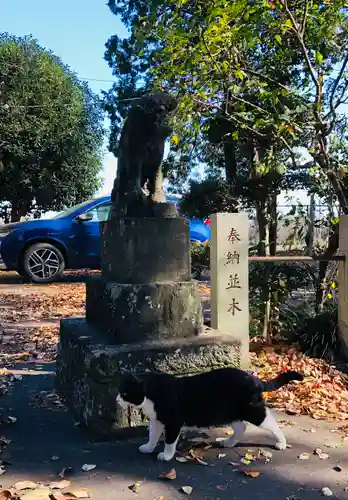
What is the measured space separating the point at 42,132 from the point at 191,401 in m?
16.7

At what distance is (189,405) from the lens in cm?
306

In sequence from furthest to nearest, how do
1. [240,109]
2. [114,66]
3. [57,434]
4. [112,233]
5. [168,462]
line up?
1. [114,66]
2. [240,109]
3. [112,233]
4. [57,434]
5. [168,462]

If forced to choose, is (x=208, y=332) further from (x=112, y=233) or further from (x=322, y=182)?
(x=322, y=182)

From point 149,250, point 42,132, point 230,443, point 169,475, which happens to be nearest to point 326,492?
point 230,443

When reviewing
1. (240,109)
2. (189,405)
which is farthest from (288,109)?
(189,405)

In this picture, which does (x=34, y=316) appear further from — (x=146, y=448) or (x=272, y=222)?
(x=146, y=448)

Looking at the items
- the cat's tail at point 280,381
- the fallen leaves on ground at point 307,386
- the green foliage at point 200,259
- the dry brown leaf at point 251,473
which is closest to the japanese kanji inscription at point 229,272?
the fallen leaves on ground at point 307,386

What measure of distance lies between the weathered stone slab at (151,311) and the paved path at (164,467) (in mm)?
731

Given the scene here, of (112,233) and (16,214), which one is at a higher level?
(16,214)

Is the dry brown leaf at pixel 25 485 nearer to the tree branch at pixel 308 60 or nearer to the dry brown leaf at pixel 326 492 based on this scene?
the dry brown leaf at pixel 326 492

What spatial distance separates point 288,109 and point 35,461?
4.48m

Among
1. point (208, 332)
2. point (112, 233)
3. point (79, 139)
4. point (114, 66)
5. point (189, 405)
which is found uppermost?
point (114, 66)

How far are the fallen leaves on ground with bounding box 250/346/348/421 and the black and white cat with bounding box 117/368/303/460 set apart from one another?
1049 millimetres

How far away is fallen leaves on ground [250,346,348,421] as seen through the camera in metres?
4.11
